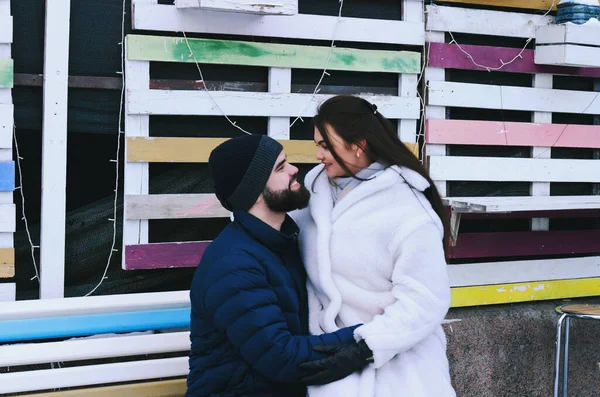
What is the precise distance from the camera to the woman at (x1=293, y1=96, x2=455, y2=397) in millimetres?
2900

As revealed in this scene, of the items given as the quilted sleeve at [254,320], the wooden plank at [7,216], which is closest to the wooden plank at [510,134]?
the wooden plank at [7,216]

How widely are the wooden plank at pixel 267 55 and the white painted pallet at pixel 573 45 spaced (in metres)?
0.84

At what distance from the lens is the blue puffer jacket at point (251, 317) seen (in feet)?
Result: 9.12

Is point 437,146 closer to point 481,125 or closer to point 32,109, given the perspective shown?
point 481,125

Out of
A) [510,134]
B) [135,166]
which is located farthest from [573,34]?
[135,166]

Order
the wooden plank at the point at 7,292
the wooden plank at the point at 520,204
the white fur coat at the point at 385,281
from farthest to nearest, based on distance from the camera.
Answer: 1. the wooden plank at the point at 520,204
2. the wooden plank at the point at 7,292
3. the white fur coat at the point at 385,281

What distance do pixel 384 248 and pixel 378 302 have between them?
0.61 feet

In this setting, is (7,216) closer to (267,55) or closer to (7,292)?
(7,292)

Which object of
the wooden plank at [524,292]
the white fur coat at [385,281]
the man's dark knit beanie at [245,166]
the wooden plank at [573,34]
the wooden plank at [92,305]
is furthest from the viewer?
the wooden plank at [524,292]

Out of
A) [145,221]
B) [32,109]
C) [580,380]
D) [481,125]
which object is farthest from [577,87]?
[32,109]

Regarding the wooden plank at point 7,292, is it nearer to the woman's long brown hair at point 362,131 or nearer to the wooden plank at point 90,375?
the wooden plank at point 90,375

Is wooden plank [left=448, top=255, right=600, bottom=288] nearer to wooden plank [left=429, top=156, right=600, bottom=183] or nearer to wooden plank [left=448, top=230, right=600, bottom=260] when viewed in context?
wooden plank [left=448, top=230, right=600, bottom=260]

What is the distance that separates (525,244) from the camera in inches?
212

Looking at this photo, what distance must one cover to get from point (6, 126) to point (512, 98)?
291cm
